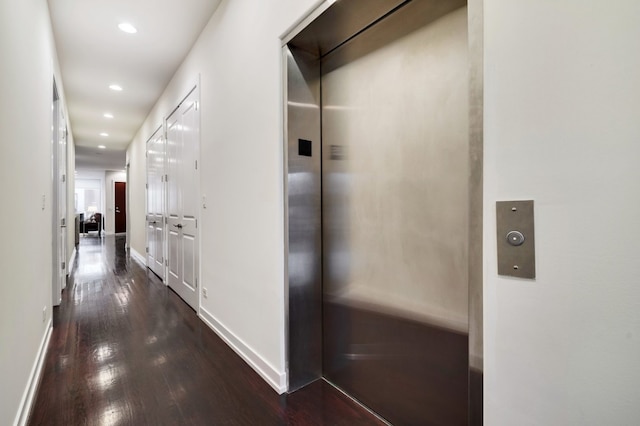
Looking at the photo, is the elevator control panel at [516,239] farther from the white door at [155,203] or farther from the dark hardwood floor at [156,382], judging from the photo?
the white door at [155,203]

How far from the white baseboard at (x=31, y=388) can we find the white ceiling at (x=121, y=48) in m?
2.89

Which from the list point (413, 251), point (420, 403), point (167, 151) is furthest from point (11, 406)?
point (167, 151)

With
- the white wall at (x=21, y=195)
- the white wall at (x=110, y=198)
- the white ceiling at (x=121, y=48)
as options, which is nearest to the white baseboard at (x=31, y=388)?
the white wall at (x=21, y=195)

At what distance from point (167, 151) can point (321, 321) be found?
360 cm

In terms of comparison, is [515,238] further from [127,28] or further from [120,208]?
[120,208]

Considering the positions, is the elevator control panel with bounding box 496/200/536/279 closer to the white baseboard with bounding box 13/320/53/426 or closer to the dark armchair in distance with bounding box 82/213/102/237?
the white baseboard with bounding box 13/320/53/426

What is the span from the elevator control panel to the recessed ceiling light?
3.67m

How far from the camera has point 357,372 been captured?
5.58 feet

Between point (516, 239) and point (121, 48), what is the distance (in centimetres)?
426

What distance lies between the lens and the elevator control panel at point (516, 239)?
0.76 m

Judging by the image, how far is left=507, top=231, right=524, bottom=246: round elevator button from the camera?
2.54 feet

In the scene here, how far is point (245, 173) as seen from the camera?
85.4 inches

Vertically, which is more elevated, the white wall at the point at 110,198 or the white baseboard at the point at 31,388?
the white wall at the point at 110,198

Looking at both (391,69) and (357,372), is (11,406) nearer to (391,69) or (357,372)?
(357,372)
